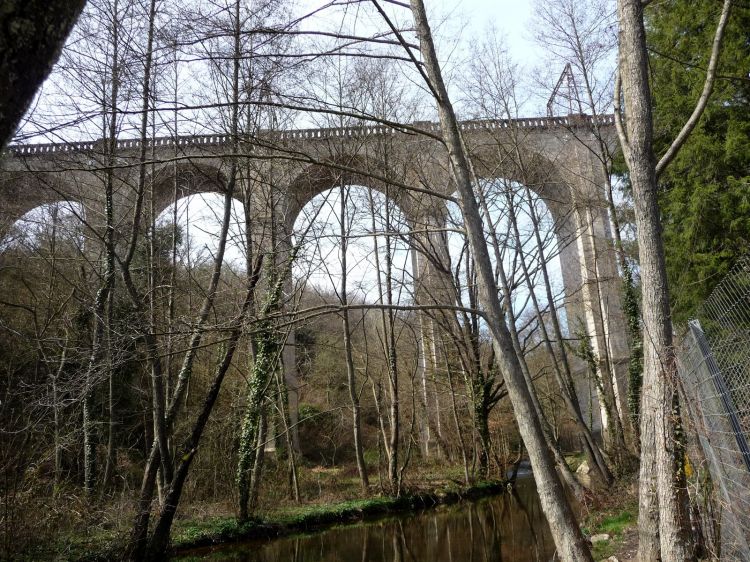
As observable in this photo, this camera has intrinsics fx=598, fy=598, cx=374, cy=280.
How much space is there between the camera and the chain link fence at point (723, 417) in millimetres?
3588

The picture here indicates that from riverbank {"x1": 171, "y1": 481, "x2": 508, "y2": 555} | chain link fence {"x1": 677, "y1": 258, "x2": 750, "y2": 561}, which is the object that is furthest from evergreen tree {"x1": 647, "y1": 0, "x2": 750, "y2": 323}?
riverbank {"x1": 171, "y1": 481, "x2": 508, "y2": 555}

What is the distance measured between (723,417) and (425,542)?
271 inches

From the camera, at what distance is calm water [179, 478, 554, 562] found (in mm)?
8625

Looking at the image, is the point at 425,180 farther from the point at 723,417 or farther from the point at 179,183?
the point at 723,417

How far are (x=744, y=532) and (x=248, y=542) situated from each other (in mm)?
8424

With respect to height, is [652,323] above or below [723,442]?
above

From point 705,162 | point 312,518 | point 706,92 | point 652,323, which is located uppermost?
point 705,162

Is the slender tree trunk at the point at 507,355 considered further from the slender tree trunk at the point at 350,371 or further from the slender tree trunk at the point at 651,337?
the slender tree trunk at the point at 350,371

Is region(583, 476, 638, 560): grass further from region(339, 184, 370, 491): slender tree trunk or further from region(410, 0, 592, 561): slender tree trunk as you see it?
region(339, 184, 370, 491): slender tree trunk

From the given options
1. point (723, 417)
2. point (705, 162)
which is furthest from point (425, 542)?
point (705, 162)

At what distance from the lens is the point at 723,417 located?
12.4ft

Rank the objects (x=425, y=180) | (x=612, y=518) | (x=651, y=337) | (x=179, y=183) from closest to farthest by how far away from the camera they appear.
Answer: (x=651, y=337) < (x=612, y=518) < (x=179, y=183) < (x=425, y=180)

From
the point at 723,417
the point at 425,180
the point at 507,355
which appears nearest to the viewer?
the point at 723,417

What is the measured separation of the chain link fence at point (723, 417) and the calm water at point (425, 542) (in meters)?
4.34
